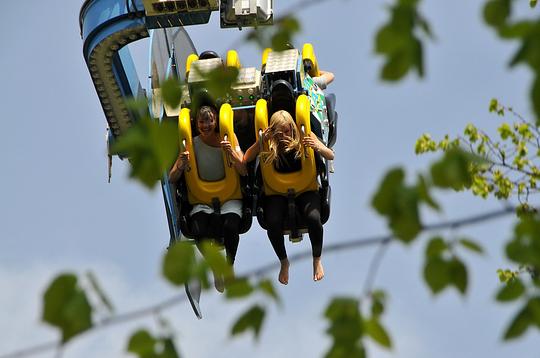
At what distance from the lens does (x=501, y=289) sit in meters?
3.92

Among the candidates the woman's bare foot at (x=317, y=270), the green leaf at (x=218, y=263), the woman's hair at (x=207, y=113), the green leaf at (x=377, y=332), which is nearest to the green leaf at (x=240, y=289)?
the green leaf at (x=218, y=263)

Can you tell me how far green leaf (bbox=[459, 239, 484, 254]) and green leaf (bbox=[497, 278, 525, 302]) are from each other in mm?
253

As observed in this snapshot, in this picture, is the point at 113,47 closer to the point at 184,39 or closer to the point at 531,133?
the point at 184,39

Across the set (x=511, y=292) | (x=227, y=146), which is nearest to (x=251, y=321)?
(x=511, y=292)

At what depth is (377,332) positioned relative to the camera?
12.5ft

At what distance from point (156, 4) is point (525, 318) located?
24.4ft

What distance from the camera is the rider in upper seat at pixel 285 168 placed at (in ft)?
34.4

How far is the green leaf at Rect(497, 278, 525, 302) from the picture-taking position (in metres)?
3.89

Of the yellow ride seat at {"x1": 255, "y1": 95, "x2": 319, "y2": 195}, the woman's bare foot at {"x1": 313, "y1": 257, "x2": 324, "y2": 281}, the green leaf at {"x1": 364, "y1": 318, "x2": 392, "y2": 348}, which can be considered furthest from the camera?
the woman's bare foot at {"x1": 313, "y1": 257, "x2": 324, "y2": 281}

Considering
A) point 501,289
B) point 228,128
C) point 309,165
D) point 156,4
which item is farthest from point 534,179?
point 501,289

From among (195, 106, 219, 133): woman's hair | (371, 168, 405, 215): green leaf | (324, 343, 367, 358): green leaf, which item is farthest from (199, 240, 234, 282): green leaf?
(195, 106, 219, 133): woman's hair

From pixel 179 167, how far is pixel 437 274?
711cm

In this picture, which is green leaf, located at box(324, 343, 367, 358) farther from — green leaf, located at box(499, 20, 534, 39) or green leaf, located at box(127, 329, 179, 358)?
green leaf, located at box(499, 20, 534, 39)

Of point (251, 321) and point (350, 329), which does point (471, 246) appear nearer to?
point (350, 329)
